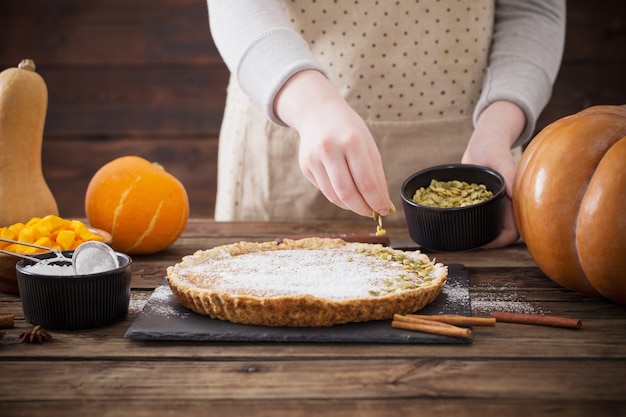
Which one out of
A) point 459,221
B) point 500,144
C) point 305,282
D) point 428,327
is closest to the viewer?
point 428,327

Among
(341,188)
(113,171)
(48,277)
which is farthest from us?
(113,171)

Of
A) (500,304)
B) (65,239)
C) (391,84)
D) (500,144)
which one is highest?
(391,84)

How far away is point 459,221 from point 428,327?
450mm

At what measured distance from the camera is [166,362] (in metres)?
1.10

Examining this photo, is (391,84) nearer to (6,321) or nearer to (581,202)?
(581,202)

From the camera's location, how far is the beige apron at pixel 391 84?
2.13 m

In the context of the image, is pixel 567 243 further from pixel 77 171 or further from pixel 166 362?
pixel 77 171

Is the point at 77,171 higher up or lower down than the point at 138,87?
lower down

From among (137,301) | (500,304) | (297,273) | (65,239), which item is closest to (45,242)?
(65,239)

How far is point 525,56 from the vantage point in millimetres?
2105

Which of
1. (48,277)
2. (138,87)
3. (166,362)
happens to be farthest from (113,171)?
(138,87)

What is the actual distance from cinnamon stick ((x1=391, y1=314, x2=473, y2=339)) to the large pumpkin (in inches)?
13.0

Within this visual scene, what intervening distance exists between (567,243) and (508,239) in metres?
0.40

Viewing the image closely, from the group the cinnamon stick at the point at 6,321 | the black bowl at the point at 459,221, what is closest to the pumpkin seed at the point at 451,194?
the black bowl at the point at 459,221
